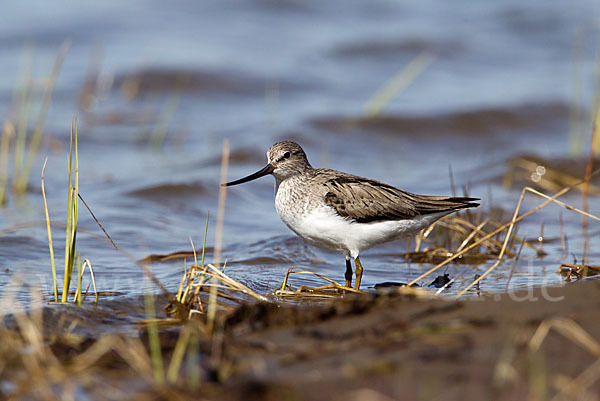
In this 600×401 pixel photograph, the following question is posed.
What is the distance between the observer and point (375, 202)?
6.09m

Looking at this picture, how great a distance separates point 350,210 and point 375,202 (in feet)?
0.82

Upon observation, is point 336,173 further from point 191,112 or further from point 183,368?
point 191,112

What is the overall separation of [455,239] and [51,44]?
1040 cm

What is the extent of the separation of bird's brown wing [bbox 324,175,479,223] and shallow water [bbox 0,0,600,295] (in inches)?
26.1

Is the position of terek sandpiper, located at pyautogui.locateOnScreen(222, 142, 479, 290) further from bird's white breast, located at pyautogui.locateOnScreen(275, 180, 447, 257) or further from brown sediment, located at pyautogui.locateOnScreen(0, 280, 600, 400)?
brown sediment, located at pyautogui.locateOnScreen(0, 280, 600, 400)

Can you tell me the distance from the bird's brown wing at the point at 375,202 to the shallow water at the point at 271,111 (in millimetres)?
662

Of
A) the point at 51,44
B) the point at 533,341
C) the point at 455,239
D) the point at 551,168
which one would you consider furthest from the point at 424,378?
the point at 51,44

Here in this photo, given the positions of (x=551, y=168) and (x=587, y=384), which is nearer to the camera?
(x=587, y=384)

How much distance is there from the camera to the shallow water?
751 centimetres

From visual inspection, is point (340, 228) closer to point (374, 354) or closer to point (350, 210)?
point (350, 210)

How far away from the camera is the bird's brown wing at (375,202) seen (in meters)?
5.99

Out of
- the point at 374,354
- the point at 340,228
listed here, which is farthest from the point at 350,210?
the point at 374,354

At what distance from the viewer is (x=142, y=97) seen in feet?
45.0

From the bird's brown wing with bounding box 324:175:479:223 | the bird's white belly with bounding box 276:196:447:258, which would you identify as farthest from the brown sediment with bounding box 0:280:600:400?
the bird's brown wing with bounding box 324:175:479:223
